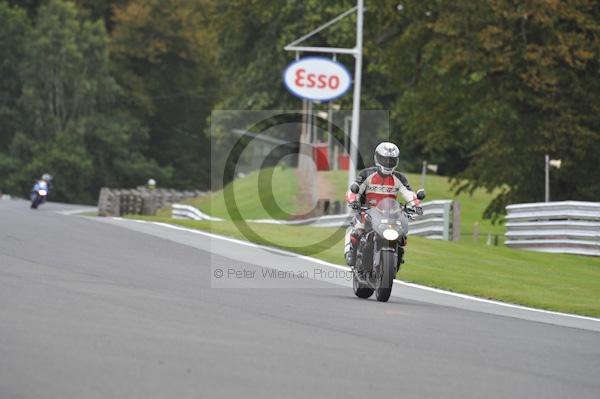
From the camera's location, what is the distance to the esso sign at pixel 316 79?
44.6 m

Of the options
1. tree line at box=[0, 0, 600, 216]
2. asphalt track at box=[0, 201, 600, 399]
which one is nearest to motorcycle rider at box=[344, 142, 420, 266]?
asphalt track at box=[0, 201, 600, 399]

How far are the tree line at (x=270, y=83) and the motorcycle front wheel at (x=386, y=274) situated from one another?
20.5 meters

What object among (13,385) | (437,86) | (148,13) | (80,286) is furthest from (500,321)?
(148,13)

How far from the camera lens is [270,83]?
6250cm

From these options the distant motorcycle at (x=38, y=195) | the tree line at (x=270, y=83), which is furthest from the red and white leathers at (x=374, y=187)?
the distant motorcycle at (x=38, y=195)

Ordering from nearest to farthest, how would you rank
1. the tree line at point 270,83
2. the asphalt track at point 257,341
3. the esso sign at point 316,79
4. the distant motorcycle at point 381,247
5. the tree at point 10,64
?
1. the asphalt track at point 257,341
2. the distant motorcycle at point 381,247
3. the tree line at point 270,83
4. the esso sign at point 316,79
5. the tree at point 10,64

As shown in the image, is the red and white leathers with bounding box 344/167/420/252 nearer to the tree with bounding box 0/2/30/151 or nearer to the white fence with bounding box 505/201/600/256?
the white fence with bounding box 505/201/600/256

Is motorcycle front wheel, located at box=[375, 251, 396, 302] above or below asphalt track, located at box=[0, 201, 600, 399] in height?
above

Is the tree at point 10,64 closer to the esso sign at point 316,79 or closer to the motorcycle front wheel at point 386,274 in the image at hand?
the esso sign at point 316,79

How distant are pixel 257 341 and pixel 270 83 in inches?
2077

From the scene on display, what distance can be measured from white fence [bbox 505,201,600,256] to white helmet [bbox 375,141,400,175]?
1354 centimetres

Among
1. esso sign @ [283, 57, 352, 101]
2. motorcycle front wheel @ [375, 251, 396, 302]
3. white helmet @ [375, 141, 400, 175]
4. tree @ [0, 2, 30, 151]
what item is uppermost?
tree @ [0, 2, 30, 151]

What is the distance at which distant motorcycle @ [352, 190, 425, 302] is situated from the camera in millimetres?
14930

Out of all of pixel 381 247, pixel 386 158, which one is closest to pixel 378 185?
pixel 386 158
